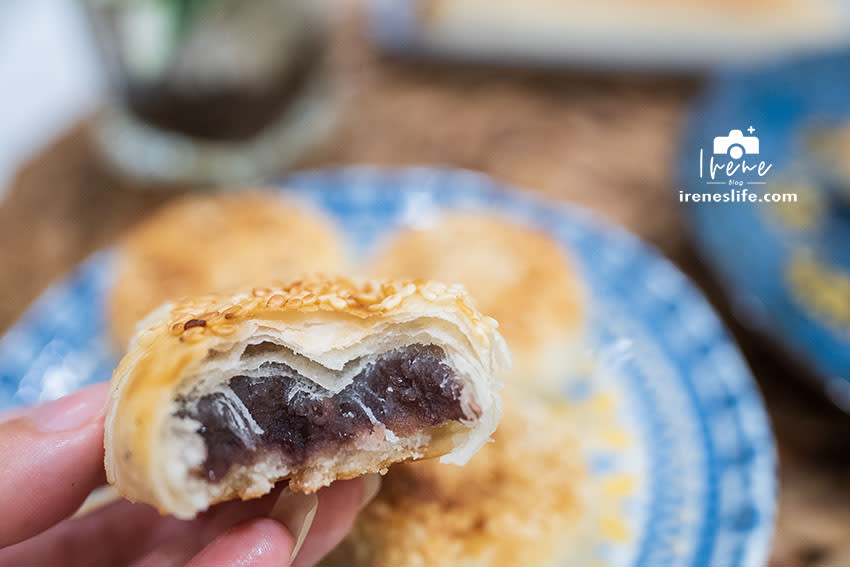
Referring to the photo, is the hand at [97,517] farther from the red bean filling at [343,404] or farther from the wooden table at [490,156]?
the wooden table at [490,156]

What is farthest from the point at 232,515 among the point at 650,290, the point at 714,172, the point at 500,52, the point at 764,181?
the point at 500,52

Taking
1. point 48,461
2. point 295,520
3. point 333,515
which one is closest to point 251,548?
point 295,520

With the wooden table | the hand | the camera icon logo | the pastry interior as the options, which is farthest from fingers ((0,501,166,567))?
the camera icon logo

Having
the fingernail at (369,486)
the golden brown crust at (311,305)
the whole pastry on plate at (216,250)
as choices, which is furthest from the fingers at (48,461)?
the whole pastry on plate at (216,250)

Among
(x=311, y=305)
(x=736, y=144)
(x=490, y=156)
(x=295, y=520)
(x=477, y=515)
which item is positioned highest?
(x=311, y=305)

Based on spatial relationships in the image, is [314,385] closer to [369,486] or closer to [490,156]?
[369,486]

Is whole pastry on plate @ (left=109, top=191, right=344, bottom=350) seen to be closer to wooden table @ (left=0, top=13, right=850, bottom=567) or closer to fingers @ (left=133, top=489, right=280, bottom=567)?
wooden table @ (left=0, top=13, right=850, bottom=567)
